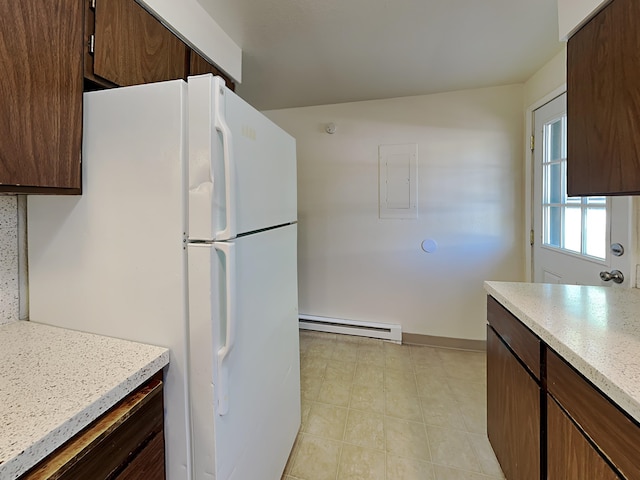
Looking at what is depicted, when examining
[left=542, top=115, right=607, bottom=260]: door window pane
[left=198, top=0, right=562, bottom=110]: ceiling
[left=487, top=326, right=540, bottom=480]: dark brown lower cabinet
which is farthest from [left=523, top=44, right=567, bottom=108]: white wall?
[left=487, top=326, right=540, bottom=480]: dark brown lower cabinet

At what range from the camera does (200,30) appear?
57.5 inches

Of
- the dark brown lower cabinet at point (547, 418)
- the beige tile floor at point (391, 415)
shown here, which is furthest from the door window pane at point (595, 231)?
the beige tile floor at point (391, 415)

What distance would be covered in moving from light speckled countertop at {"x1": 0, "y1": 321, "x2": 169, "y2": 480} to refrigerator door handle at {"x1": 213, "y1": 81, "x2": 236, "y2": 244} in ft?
1.37

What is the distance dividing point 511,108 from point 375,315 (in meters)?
2.17

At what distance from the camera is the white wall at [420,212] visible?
7.91 feet

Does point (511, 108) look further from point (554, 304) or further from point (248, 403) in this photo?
point (248, 403)

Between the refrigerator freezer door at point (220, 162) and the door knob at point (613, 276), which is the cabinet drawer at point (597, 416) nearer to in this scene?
the door knob at point (613, 276)

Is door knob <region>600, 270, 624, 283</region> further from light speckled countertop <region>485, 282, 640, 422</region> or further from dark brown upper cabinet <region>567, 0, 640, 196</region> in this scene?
dark brown upper cabinet <region>567, 0, 640, 196</region>

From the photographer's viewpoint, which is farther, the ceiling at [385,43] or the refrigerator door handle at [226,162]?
the ceiling at [385,43]

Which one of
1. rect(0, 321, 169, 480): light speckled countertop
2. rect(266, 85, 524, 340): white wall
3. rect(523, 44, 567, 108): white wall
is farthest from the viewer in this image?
rect(266, 85, 524, 340): white wall

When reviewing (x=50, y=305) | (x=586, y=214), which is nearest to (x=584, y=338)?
(x=586, y=214)

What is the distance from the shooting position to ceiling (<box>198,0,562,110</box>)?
1455 millimetres

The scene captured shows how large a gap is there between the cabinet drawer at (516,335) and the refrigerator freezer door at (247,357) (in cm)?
97

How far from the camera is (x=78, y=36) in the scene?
0.94 m
